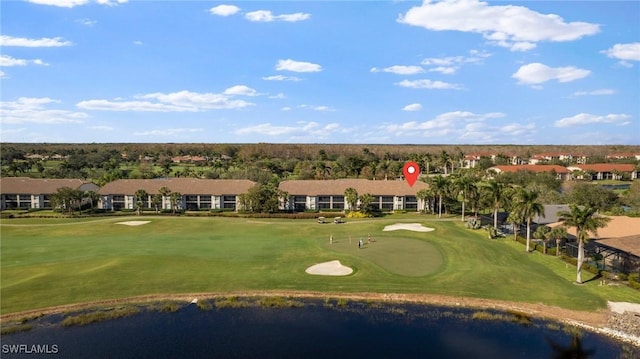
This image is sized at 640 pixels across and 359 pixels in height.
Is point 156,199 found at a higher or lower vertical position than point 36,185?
lower

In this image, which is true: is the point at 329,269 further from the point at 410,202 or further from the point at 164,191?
the point at 164,191

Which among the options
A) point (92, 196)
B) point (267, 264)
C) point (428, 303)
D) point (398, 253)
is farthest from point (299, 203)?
point (428, 303)

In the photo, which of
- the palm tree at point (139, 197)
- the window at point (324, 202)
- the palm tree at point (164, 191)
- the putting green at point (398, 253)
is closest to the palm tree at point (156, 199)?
the palm tree at point (164, 191)

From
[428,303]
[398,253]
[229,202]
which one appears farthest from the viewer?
[229,202]

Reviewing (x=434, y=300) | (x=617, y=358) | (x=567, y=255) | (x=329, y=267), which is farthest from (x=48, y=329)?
(x=567, y=255)

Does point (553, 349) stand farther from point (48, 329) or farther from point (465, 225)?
point (465, 225)

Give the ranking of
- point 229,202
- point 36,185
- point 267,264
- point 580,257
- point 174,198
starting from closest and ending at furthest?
point 580,257 < point 267,264 < point 174,198 < point 229,202 < point 36,185
